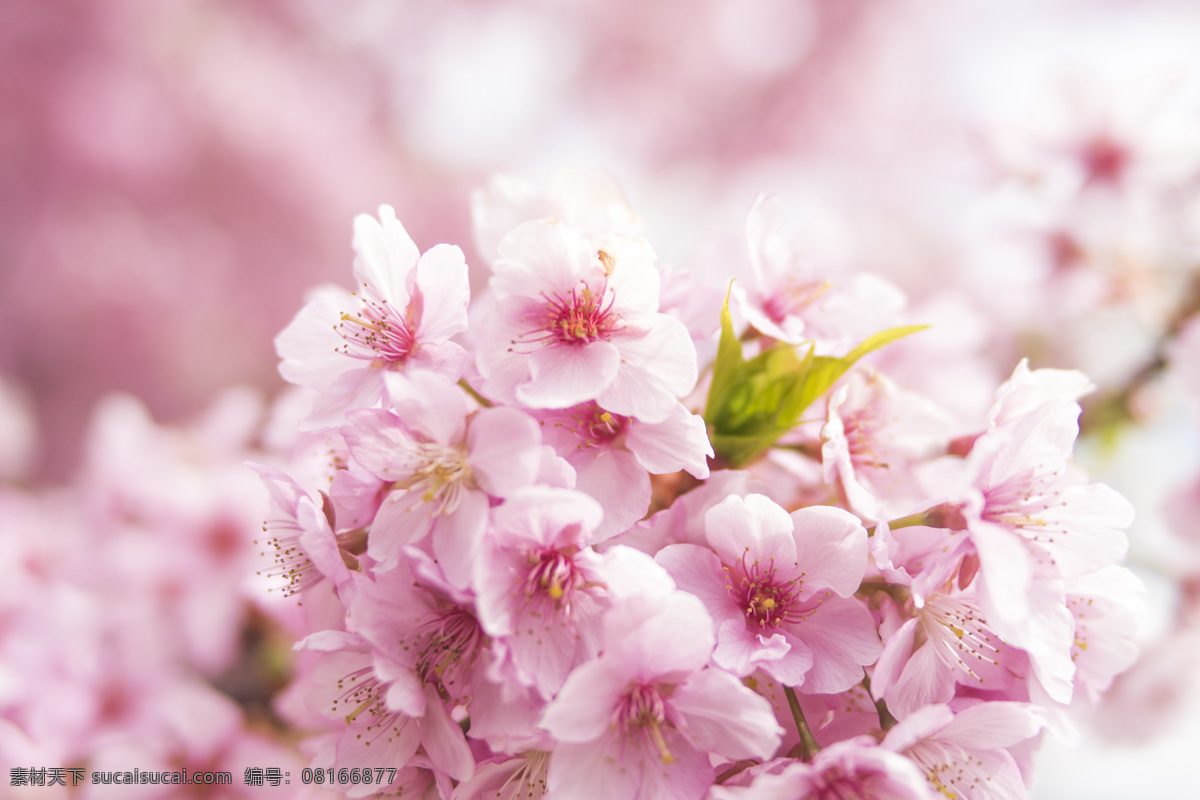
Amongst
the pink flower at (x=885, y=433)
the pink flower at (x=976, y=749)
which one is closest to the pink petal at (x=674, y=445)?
the pink flower at (x=885, y=433)

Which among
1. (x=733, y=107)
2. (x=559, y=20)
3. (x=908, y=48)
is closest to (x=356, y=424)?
(x=559, y=20)

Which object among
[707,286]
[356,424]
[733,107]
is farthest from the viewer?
[733,107]

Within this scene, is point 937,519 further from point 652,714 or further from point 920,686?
point 652,714

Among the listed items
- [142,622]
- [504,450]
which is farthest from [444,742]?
[142,622]

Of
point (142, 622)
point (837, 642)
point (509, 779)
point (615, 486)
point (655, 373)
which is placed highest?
point (655, 373)

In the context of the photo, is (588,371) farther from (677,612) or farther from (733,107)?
(733,107)

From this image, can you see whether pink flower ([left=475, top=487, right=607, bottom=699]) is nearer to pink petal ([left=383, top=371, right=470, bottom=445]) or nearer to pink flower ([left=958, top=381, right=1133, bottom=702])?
pink petal ([left=383, top=371, right=470, bottom=445])

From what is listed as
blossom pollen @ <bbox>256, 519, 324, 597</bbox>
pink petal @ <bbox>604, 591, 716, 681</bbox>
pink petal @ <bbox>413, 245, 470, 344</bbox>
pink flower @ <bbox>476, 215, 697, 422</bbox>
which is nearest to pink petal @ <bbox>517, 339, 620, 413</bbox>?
pink flower @ <bbox>476, 215, 697, 422</bbox>
